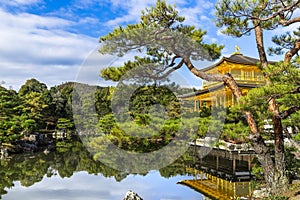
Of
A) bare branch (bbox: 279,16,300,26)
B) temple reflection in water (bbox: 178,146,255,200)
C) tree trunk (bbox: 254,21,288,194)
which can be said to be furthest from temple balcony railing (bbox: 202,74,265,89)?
bare branch (bbox: 279,16,300,26)

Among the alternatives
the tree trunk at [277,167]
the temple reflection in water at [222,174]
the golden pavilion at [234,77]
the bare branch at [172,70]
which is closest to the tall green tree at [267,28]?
the tree trunk at [277,167]

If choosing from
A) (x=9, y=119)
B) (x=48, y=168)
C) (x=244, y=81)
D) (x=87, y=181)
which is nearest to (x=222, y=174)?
(x=87, y=181)

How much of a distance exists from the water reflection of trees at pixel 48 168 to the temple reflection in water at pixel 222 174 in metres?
0.71

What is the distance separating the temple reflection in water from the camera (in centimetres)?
574

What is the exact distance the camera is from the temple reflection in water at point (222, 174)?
5742 millimetres

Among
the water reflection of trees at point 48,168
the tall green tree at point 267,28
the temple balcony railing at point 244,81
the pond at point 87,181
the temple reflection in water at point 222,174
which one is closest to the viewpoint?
the tall green tree at point 267,28

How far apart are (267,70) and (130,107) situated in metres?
4.22

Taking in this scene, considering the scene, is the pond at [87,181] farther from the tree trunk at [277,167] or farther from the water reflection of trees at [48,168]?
the tree trunk at [277,167]

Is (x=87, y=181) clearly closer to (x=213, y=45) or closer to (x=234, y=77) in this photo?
(x=213, y=45)

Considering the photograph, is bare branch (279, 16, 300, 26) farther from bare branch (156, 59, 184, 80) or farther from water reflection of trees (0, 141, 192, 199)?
water reflection of trees (0, 141, 192, 199)

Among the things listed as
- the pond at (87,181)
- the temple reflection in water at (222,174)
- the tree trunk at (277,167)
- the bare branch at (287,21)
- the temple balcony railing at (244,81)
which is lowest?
the pond at (87,181)

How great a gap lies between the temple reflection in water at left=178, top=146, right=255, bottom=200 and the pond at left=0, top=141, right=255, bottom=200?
54 millimetres

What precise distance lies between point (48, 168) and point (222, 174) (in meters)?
5.24

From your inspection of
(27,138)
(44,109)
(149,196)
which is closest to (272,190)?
(149,196)
